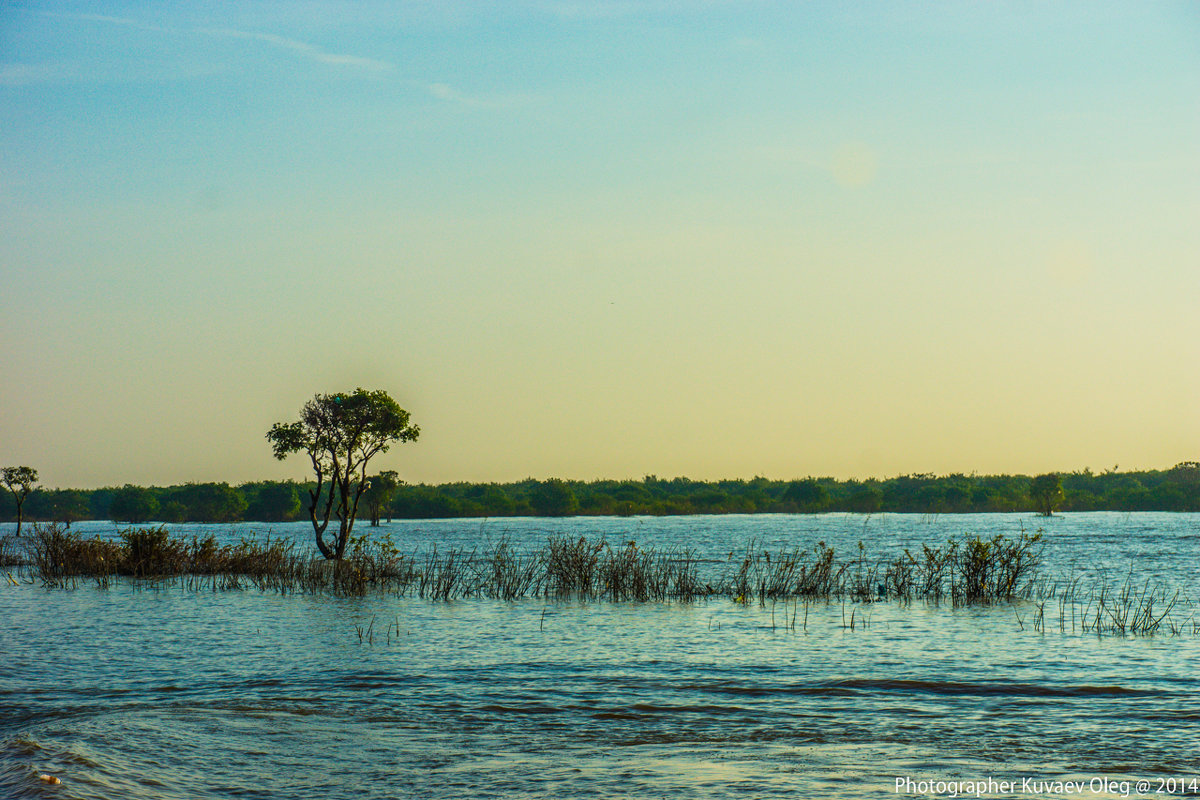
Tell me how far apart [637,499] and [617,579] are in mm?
150652

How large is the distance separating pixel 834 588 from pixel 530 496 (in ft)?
446

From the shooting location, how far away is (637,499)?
178 metres

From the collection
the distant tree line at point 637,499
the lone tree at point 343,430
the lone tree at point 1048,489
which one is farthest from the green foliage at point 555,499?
the lone tree at point 343,430

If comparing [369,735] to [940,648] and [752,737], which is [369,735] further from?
[940,648]

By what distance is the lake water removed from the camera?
9750 millimetres

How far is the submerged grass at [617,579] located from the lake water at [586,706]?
2.53m

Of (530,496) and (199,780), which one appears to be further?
(530,496)

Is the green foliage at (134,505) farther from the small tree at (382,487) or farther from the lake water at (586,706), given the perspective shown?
the lake water at (586,706)

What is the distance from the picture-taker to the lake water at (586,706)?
9.75m

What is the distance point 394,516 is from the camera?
555 ft

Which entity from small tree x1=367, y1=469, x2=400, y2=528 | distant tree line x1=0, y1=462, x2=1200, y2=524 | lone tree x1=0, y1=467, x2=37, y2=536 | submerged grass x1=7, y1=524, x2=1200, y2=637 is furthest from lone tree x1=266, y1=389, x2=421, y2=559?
distant tree line x1=0, y1=462, x2=1200, y2=524

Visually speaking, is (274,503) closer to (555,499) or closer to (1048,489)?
(555,499)

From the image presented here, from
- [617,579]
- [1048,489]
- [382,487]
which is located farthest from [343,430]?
[1048,489]

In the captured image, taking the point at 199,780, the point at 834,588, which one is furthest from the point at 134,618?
the point at 834,588
